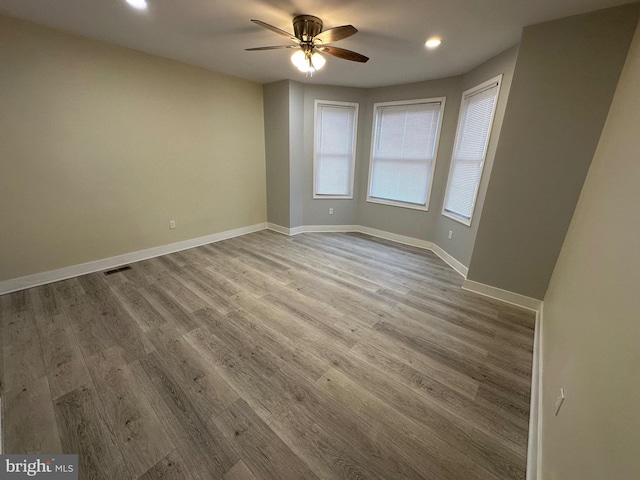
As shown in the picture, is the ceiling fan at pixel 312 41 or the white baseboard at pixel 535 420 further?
the ceiling fan at pixel 312 41

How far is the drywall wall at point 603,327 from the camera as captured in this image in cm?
74

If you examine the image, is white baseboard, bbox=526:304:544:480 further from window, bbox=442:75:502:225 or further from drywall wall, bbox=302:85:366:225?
drywall wall, bbox=302:85:366:225

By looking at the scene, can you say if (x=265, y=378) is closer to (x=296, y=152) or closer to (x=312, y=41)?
(x=312, y=41)

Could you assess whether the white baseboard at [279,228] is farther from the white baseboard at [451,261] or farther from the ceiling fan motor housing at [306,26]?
the ceiling fan motor housing at [306,26]

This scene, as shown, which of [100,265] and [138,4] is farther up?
[138,4]

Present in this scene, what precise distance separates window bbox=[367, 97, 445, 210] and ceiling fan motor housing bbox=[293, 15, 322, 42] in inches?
90.2

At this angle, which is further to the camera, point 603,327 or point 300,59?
point 300,59

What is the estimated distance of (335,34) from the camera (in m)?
1.93

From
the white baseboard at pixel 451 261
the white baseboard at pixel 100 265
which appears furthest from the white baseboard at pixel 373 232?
the white baseboard at pixel 100 265

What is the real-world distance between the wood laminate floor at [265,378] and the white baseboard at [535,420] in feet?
0.13

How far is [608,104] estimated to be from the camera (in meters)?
1.92

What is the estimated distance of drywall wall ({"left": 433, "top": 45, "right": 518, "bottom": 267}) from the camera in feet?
8.33

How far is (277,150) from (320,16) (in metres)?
2.42

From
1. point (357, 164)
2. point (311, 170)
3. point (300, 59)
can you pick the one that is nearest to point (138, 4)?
point (300, 59)
